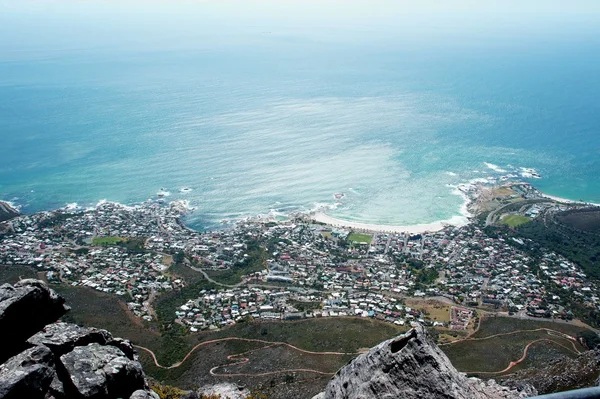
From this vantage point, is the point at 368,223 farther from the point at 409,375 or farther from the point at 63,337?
Result: the point at 409,375

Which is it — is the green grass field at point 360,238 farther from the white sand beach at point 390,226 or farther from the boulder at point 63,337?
the boulder at point 63,337

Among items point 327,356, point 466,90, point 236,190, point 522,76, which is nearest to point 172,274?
point 327,356

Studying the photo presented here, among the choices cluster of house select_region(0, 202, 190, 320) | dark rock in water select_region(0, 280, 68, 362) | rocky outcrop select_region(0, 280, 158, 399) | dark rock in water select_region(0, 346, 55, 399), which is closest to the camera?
dark rock in water select_region(0, 346, 55, 399)

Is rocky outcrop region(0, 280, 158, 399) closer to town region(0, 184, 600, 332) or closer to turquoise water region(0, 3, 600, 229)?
town region(0, 184, 600, 332)

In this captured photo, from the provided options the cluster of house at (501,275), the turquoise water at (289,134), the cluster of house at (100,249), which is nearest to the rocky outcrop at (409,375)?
the cluster of house at (100,249)

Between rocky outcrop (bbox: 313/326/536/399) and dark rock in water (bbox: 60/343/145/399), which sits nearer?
rocky outcrop (bbox: 313/326/536/399)

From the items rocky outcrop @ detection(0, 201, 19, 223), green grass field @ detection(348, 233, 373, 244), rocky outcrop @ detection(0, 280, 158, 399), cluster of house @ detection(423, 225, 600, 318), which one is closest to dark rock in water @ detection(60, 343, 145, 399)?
rocky outcrop @ detection(0, 280, 158, 399)

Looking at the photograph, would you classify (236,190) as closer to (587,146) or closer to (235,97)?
(235,97)

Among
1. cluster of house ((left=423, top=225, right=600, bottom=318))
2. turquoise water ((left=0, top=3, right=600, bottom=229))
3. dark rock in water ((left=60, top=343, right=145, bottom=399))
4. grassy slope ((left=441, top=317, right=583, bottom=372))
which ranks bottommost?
cluster of house ((left=423, top=225, right=600, bottom=318))
